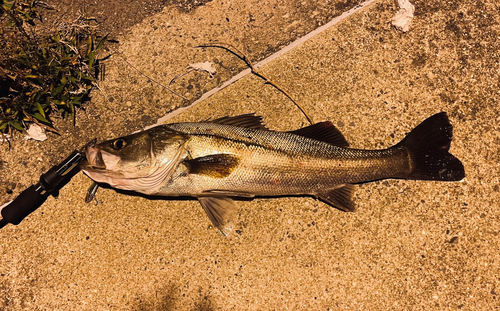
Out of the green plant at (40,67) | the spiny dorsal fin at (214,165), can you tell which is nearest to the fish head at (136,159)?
the spiny dorsal fin at (214,165)

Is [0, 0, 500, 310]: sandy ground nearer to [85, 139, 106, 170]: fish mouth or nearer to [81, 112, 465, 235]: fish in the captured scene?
[81, 112, 465, 235]: fish

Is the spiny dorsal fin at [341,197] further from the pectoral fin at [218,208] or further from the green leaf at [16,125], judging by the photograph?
the green leaf at [16,125]

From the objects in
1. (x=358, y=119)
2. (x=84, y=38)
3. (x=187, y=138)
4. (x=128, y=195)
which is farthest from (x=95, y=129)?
(x=358, y=119)

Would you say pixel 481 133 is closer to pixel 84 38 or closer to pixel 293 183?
pixel 293 183

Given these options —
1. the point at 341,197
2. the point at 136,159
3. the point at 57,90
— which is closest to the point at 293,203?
the point at 341,197

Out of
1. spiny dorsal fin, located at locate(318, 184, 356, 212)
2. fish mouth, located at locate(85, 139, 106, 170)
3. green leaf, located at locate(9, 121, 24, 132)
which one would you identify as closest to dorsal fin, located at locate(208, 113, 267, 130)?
spiny dorsal fin, located at locate(318, 184, 356, 212)

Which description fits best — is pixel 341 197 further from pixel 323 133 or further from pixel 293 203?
pixel 323 133

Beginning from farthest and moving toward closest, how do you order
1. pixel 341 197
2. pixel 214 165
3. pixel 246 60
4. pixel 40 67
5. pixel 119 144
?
pixel 246 60 < pixel 40 67 < pixel 341 197 < pixel 119 144 < pixel 214 165

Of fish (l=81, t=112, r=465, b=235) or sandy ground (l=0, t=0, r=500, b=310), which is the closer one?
fish (l=81, t=112, r=465, b=235)
